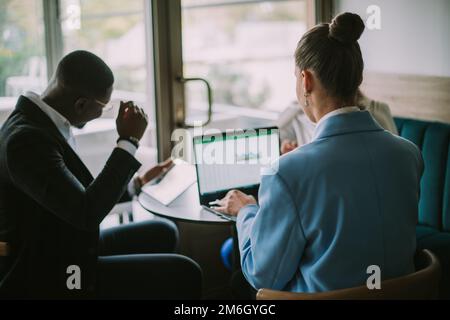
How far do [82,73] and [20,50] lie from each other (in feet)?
→ 3.00

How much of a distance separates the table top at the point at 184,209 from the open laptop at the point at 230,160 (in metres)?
0.05

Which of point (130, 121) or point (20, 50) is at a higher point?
point (20, 50)

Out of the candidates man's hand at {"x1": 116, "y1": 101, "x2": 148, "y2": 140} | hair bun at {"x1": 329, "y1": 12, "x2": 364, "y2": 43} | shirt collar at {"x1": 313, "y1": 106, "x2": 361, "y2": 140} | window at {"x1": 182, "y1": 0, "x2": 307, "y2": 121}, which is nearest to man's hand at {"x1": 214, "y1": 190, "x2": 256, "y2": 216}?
man's hand at {"x1": 116, "y1": 101, "x2": 148, "y2": 140}

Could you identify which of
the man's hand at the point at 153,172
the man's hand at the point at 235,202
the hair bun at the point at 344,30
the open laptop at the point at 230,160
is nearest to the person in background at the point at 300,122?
the open laptop at the point at 230,160

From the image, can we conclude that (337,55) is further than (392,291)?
Yes

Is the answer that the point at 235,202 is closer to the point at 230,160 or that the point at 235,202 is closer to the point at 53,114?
the point at 230,160

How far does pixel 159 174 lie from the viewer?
97.5 inches

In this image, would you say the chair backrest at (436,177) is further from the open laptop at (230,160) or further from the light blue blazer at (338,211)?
the light blue blazer at (338,211)

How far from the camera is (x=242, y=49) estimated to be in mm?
3477

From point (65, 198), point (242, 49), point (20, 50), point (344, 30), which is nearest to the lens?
point (344, 30)

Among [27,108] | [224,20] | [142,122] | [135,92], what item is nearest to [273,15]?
[224,20]

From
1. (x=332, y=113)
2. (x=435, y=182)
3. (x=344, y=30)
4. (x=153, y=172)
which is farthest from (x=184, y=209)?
(x=435, y=182)

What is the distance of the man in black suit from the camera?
5.32ft

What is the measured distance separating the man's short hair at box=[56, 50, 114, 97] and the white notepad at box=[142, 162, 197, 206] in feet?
1.96
